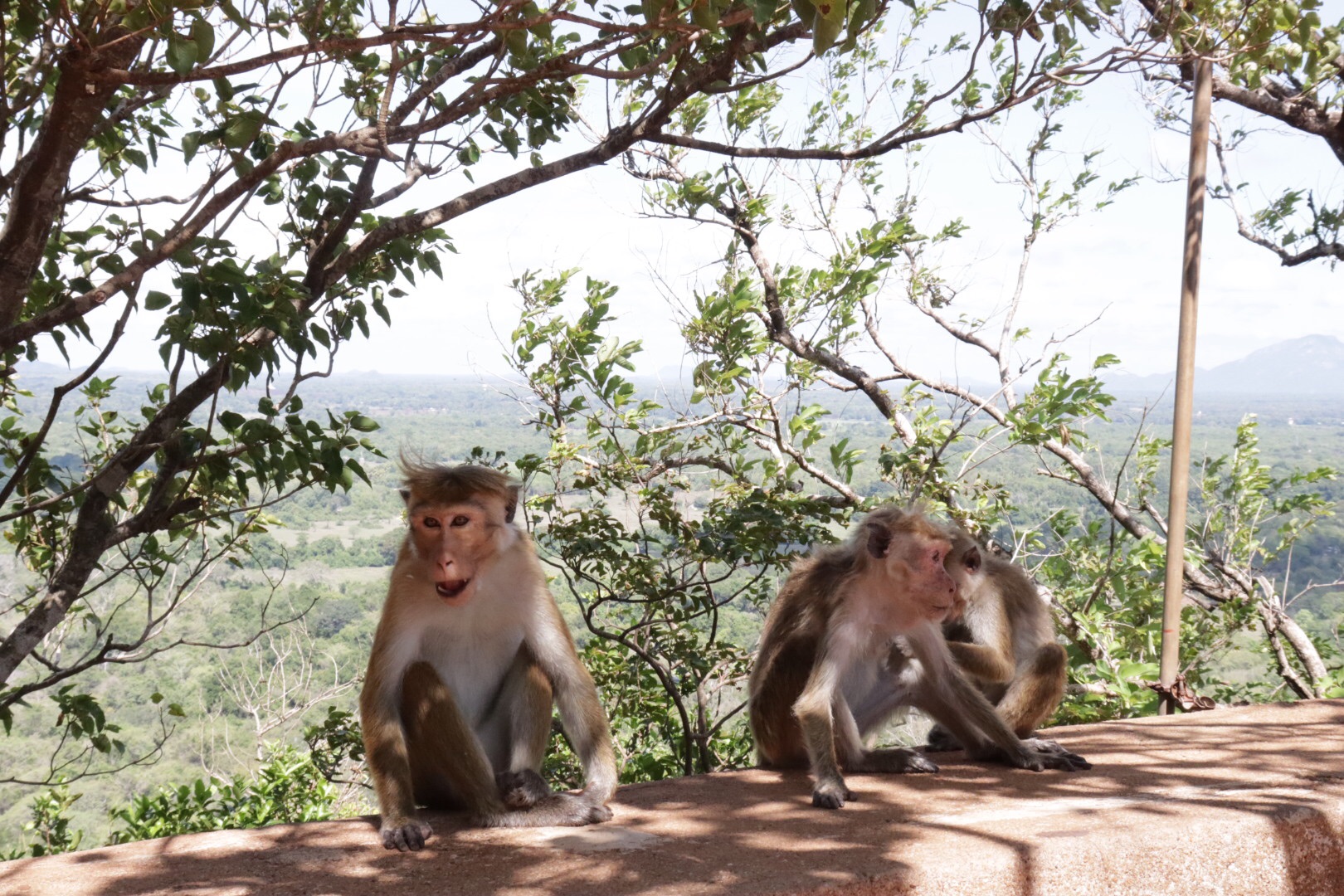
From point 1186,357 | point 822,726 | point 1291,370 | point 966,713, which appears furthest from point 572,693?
point 1291,370

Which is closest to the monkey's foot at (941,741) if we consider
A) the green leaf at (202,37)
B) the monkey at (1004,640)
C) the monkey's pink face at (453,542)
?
the monkey at (1004,640)

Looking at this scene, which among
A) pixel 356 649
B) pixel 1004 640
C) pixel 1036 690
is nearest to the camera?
pixel 1036 690

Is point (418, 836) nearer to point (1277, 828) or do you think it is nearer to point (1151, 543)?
point (1277, 828)

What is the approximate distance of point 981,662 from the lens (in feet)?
13.5

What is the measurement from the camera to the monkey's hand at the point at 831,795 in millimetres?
3332

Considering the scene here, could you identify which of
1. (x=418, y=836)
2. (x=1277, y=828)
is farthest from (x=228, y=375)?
(x=1277, y=828)

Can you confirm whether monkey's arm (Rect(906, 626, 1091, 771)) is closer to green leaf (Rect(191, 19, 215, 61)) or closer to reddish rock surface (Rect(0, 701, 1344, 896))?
reddish rock surface (Rect(0, 701, 1344, 896))

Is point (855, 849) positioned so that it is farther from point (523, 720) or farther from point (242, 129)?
point (242, 129)

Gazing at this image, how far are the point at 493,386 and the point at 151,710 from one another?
1105 cm

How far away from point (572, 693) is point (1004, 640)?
1.74 m

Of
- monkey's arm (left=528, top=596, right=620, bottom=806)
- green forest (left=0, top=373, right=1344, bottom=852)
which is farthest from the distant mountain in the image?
monkey's arm (left=528, top=596, right=620, bottom=806)

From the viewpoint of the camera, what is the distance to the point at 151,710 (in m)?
15.3

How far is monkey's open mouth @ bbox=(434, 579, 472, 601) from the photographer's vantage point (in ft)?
10.2

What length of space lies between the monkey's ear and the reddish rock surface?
768 mm
